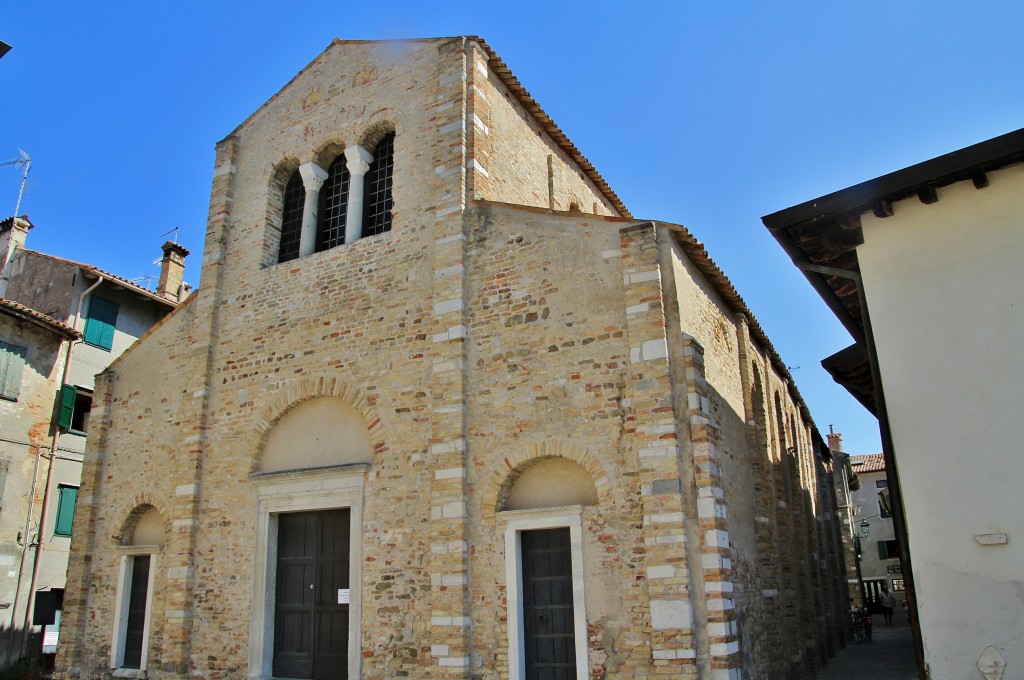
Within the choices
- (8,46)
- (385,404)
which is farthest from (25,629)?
(8,46)

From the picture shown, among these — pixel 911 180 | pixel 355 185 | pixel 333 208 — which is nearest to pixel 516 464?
pixel 911 180

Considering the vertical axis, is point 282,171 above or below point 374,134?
below

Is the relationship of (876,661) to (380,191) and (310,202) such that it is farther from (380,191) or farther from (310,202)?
(310,202)

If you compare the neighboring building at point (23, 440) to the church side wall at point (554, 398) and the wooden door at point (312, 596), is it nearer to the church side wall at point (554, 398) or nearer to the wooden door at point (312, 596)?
the wooden door at point (312, 596)

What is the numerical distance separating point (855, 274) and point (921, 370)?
53.0 inches

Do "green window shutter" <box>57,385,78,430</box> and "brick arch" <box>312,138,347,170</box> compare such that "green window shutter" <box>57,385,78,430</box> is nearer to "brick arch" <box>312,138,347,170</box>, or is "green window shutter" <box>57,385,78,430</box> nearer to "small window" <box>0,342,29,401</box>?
"small window" <box>0,342,29,401</box>

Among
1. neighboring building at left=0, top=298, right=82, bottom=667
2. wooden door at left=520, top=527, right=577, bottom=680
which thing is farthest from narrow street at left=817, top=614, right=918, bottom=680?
neighboring building at left=0, top=298, right=82, bottom=667

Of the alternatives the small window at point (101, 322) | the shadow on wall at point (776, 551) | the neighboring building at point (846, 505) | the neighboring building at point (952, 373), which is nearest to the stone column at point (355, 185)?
the shadow on wall at point (776, 551)

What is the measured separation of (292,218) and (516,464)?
22.5ft

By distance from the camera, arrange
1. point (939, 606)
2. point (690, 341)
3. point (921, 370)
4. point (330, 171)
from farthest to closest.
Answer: point (330, 171) → point (690, 341) → point (921, 370) → point (939, 606)

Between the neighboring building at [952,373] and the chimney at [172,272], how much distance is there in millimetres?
18729

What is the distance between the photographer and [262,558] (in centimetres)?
1159

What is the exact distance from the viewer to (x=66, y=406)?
18.6m

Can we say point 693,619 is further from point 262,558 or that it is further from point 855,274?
point 262,558
